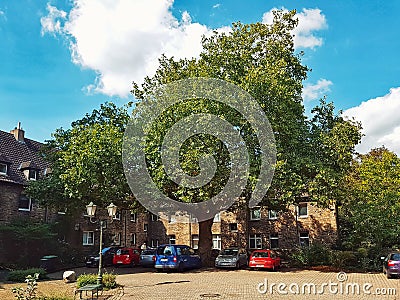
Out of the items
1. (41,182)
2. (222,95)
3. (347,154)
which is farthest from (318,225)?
(41,182)

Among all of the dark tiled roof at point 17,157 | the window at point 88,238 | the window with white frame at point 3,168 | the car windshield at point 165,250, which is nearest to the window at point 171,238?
the window at point 88,238

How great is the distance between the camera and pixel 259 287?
1681cm

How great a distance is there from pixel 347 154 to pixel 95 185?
15046 mm

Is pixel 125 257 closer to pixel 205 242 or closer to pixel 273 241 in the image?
pixel 205 242

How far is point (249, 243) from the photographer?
1529 inches

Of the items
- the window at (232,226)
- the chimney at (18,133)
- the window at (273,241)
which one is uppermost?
the chimney at (18,133)

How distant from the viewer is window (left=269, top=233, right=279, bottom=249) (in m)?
37.4

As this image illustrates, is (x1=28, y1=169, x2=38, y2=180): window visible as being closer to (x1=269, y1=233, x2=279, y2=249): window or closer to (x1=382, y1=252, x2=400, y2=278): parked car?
(x1=269, y1=233, x2=279, y2=249): window

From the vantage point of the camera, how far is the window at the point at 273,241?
3741 cm

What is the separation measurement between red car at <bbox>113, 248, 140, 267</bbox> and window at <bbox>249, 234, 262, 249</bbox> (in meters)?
13.2

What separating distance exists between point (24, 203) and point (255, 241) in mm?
20474

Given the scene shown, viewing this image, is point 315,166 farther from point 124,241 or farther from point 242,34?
point 124,241

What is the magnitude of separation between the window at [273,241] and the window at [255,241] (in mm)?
1058

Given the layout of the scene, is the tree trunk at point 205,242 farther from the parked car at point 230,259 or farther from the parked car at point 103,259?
the parked car at point 103,259
